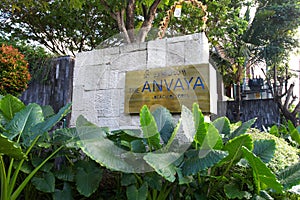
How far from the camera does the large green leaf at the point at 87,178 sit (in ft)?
4.55

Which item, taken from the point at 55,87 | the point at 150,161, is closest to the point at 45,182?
the point at 150,161

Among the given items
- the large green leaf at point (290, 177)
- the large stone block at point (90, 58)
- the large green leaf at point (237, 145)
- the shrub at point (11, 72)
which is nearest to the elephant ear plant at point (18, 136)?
the large stone block at point (90, 58)

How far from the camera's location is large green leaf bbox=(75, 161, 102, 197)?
1387 millimetres

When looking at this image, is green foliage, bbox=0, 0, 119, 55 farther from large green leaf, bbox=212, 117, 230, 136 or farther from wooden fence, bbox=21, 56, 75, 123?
large green leaf, bbox=212, 117, 230, 136

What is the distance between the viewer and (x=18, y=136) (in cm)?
154

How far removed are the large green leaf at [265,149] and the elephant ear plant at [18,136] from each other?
1.07 metres

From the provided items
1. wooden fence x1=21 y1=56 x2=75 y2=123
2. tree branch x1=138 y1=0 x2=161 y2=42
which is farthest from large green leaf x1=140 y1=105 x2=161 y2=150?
wooden fence x1=21 y1=56 x2=75 y2=123

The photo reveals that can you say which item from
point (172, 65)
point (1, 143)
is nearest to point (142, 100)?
A: point (172, 65)

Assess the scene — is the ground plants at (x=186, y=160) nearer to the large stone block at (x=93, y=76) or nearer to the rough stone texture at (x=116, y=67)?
the rough stone texture at (x=116, y=67)

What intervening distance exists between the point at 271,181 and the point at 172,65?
1028mm

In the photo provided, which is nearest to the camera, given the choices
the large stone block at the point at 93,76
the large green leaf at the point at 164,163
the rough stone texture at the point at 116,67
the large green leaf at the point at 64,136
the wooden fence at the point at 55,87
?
the large green leaf at the point at 164,163

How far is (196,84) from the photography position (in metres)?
1.81

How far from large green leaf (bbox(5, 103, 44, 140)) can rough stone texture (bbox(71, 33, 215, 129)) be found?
0.60 meters

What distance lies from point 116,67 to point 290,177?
1.43 m
